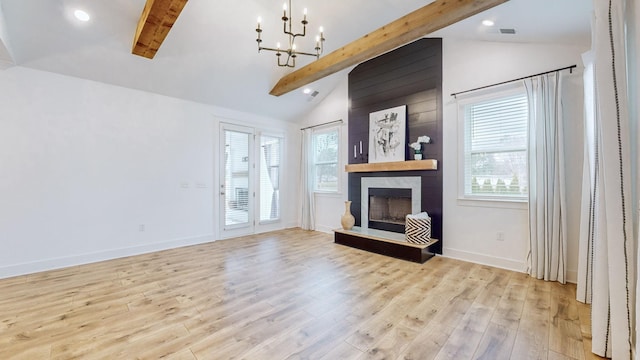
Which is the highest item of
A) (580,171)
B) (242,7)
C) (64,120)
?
(242,7)

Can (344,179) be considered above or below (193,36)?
below

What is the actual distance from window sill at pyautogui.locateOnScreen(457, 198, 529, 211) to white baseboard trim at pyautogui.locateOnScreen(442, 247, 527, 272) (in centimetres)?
70

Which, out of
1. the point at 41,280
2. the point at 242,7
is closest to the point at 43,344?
the point at 41,280

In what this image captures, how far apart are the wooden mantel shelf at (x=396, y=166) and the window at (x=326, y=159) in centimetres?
74

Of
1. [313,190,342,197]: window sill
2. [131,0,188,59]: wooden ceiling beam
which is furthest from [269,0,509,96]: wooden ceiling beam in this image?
[313,190,342,197]: window sill

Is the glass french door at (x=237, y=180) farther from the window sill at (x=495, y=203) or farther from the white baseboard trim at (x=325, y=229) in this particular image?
the window sill at (x=495, y=203)

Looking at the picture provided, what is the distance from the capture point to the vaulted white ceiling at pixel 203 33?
2.81m

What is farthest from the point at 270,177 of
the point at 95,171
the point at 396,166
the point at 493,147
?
the point at 493,147

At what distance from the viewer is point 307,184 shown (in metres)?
6.20

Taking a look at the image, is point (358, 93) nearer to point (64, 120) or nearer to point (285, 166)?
point (285, 166)

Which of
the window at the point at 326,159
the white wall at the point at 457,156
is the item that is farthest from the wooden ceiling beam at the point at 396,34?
the window at the point at 326,159

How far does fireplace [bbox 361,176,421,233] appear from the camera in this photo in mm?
4418

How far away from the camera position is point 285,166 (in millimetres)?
6359

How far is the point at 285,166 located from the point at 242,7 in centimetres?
352
